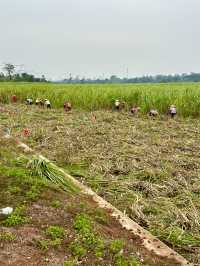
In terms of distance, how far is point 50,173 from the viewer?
159 inches

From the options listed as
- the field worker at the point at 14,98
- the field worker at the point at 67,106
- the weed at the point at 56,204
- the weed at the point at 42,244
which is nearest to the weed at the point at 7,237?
the weed at the point at 42,244

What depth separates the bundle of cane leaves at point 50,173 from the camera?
391 cm

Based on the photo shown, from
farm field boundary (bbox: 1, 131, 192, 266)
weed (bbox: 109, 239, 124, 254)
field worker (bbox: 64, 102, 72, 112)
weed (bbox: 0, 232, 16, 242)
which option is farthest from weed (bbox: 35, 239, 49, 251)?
field worker (bbox: 64, 102, 72, 112)

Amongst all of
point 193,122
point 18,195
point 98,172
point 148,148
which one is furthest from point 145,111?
point 18,195

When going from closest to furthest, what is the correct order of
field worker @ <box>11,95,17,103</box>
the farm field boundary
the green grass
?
the farm field boundary
the green grass
field worker @ <box>11,95,17,103</box>

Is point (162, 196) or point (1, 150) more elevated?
point (1, 150)

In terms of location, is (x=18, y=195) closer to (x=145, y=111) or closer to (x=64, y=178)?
(x=64, y=178)

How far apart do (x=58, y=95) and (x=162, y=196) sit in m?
7.66

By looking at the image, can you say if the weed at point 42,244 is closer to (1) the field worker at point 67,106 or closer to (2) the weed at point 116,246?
(2) the weed at point 116,246

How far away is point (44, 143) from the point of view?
6258mm

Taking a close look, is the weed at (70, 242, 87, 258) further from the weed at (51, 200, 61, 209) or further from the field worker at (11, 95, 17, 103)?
the field worker at (11, 95, 17, 103)

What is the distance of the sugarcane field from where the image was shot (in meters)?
2.77

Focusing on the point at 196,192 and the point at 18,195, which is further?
the point at 196,192

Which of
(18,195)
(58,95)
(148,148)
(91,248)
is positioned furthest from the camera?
(58,95)
